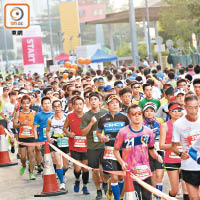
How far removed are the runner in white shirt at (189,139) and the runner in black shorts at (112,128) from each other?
192 cm

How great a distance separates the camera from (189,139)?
748 centimetres

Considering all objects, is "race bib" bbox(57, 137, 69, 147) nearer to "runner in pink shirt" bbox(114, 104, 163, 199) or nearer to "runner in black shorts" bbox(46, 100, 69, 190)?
"runner in black shorts" bbox(46, 100, 69, 190)

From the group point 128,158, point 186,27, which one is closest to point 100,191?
point 128,158

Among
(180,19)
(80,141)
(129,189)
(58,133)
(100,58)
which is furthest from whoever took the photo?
(180,19)

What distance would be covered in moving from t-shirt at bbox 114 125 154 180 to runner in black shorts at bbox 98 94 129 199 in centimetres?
113

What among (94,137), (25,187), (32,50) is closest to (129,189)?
(94,137)

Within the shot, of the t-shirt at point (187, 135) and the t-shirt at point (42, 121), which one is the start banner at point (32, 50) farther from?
the t-shirt at point (187, 135)

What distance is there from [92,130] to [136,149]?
2.41m

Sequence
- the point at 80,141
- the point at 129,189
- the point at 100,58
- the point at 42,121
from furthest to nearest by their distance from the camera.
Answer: the point at 100,58 → the point at 42,121 → the point at 80,141 → the point at 129,189

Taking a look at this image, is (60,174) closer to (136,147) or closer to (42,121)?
(42,121)

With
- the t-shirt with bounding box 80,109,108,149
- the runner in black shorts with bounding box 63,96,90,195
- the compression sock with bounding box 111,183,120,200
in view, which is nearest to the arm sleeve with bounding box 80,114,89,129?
the t-shirt with bounding box 80,109,108,149

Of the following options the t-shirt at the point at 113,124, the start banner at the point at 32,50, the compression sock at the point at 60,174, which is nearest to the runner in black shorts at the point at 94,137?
the t-shirt at the point at 113,124

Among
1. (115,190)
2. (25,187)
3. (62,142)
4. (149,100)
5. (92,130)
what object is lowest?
(25,187)

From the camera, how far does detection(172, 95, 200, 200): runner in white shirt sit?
7301 mm
